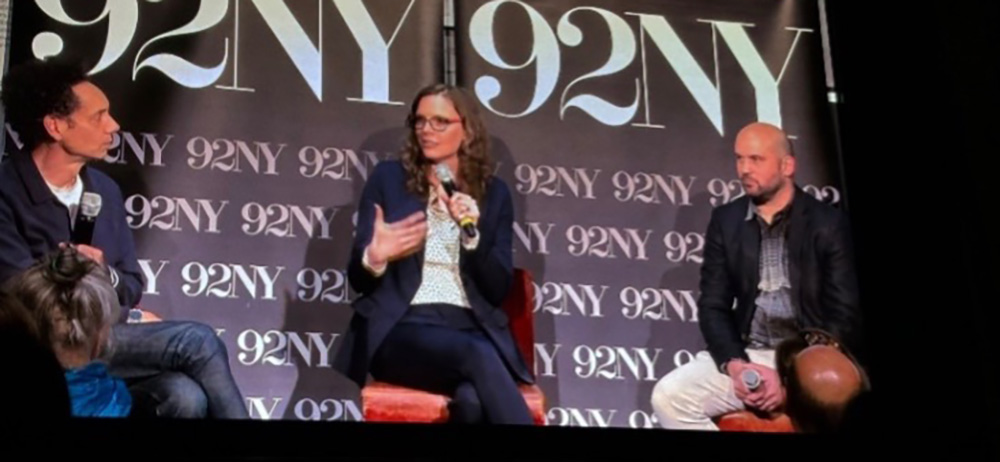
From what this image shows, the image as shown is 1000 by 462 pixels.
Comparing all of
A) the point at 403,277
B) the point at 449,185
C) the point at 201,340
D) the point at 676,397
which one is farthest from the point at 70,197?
the point at 676,397

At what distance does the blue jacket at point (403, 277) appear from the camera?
4.43 m

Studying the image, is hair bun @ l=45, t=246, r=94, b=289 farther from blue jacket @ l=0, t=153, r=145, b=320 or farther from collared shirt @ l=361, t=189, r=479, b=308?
collared shirt @ l=361, t=189, r=479, b=308

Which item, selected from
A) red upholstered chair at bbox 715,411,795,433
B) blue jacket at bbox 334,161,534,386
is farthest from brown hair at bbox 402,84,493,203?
red upholstered chair at bbox 715,411,795,433

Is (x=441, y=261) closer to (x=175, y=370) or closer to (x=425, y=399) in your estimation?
(x=425, y=399)

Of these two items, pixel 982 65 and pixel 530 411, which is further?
pixel 982 65

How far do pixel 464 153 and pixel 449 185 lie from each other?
0.32ft

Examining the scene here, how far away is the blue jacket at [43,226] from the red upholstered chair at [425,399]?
2.02 ft

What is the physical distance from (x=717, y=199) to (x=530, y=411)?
0.79 m

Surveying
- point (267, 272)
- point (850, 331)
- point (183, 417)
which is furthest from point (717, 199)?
point (183, 417)

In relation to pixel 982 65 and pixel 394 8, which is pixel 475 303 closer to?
pixel 394 8

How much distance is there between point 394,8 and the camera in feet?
15.6

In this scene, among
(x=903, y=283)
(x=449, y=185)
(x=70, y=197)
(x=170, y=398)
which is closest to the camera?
(x=170, y=398)

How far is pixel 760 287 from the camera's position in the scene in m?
4.66

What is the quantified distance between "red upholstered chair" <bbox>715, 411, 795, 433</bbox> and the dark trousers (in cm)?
52
